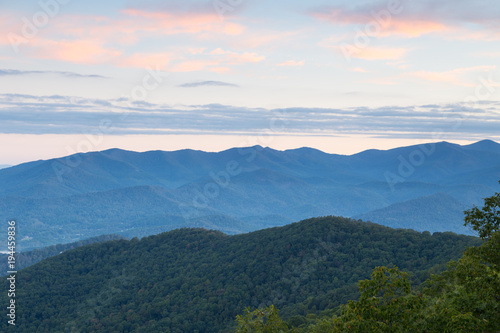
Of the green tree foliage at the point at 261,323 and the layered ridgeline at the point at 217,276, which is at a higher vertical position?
the green tree foliage at the point at 261,323

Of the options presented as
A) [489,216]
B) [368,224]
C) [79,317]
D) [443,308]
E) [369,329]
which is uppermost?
[489,216]

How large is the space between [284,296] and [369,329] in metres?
84.1

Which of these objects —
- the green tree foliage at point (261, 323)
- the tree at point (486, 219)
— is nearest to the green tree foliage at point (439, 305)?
the tree at point (486, 219)

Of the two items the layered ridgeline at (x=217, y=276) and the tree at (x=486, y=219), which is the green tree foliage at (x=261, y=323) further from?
the layered ridgeline at (x=217, y=276)

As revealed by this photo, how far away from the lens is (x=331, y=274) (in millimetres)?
106500

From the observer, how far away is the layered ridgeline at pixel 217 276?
98188 millimetres

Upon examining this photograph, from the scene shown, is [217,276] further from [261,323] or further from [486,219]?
[486,219]

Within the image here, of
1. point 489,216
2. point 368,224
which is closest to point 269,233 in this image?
point 368,224

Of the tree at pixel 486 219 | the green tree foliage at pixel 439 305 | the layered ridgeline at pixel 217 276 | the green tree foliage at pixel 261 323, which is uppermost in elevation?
the tree at pixel 486 219

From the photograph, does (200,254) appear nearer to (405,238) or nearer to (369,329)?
(405,238)

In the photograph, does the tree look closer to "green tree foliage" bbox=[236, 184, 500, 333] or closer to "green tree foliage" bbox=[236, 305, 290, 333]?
"green tree foliage" bbox=[236, 184, 500, 333]

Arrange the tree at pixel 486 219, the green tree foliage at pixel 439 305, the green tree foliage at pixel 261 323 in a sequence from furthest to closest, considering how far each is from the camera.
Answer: the tree at pixel 486 219 < the green tree foliage at pixel 261 323 < the green tree foliage at pixel 439 305

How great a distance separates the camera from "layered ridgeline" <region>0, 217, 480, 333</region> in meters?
98.2

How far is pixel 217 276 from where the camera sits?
117250 millimetres
